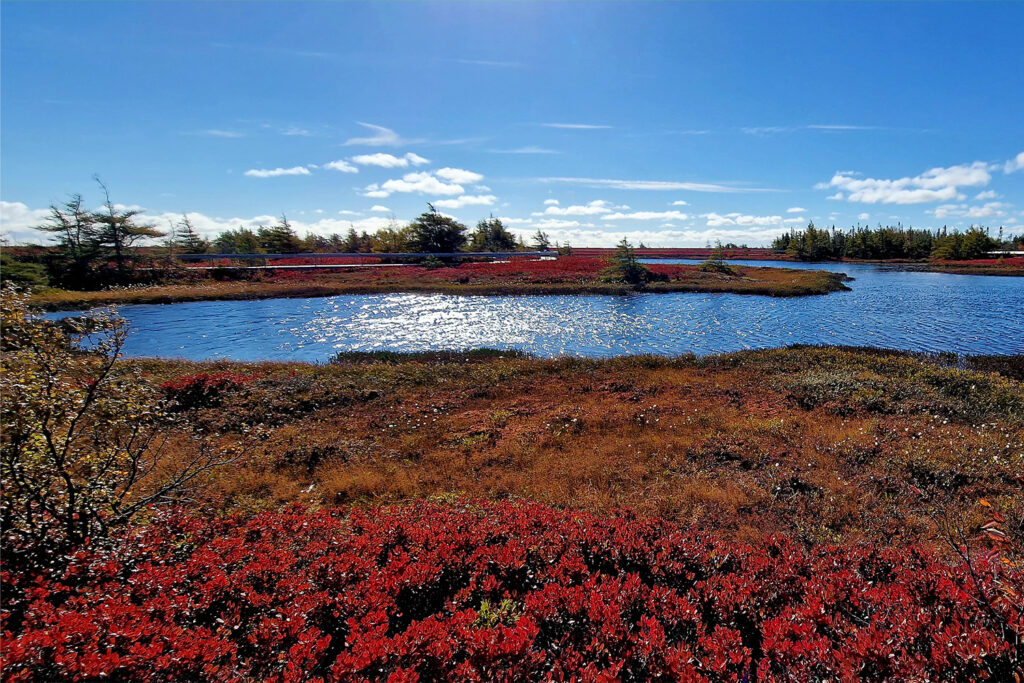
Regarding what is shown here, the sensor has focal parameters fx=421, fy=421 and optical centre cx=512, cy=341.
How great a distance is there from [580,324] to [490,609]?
2909cm

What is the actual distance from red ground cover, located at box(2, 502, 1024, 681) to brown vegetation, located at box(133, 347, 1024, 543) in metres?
2.70

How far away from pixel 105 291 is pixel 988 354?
74.8 metres

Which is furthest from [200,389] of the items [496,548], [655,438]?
[655,438]

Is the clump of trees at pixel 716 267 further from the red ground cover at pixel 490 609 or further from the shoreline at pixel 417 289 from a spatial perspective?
the red ground cover at pixel 490 609

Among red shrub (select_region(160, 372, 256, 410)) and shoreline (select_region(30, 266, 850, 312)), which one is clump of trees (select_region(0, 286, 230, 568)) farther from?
shoreline (select_region(30, 266, 850, 312))

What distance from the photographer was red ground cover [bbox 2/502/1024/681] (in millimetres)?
3102

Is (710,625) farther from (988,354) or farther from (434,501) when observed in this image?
(988,354)

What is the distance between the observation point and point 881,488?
884 centimetres

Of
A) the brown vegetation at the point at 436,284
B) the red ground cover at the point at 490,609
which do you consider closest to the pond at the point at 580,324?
the brown vegetation at the point at 436,284

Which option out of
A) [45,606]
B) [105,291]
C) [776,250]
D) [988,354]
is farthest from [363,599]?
[776,250]

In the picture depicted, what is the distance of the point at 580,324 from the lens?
32.4 m

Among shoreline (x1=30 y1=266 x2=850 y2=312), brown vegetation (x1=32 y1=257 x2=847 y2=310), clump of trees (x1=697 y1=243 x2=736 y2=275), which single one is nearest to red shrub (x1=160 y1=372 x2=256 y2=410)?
shoreline (x1=30 y1=266 x2=850 y2=312)

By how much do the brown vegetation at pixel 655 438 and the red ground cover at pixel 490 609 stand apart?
8.87 feet

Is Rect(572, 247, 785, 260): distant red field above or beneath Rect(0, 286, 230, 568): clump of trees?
above
